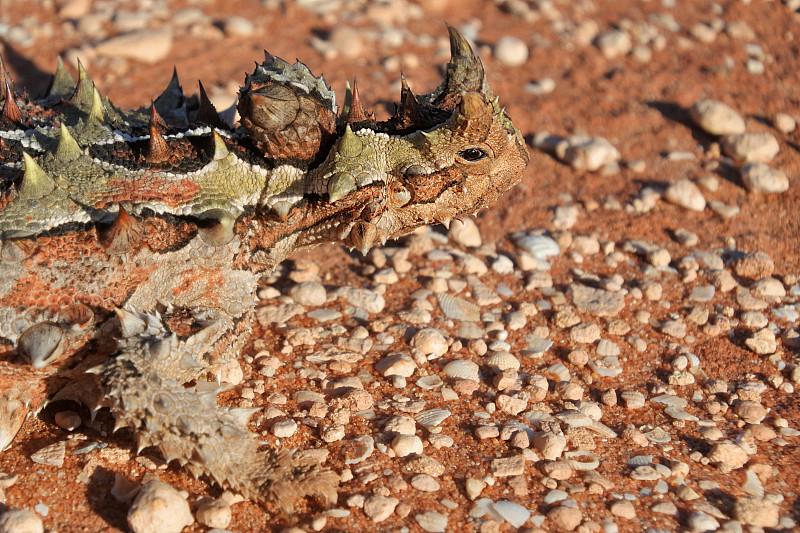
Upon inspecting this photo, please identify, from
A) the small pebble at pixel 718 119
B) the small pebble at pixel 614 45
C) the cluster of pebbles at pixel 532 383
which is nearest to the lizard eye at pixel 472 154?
the cluster of pebbles at pixel 532 383

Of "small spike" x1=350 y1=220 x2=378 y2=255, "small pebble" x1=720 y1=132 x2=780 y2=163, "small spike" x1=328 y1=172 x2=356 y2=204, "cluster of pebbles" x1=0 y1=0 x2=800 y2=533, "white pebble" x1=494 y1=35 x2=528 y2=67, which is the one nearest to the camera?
"cluster of pebbles" x1=0 y1=0 x2=800 y2=533

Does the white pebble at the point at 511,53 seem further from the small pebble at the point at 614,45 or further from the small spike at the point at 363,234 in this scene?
the small spike at the point at 363,234

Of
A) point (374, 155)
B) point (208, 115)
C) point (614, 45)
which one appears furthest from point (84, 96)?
point (614, 45)

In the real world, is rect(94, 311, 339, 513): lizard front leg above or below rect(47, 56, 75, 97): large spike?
below

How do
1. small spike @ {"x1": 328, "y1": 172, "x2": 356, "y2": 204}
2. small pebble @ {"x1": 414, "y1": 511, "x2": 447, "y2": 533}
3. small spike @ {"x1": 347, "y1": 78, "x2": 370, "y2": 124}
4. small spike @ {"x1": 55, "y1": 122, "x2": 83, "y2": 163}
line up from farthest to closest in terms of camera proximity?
small spike @ {"x1": 347, "y1": 78, "x2": 370, "y2": 124}
small spike @ {"x1": 328, "y1": 172, "x2": 356, "y2": 204}
small spike @ {"x1": 55, "y1": 122, "x2": 83, "y2": 163}
small pebble @ {"x1": 414, "y1": 511, "x2": 447, "y2": 533}

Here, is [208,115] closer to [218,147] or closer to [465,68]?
[218,147]

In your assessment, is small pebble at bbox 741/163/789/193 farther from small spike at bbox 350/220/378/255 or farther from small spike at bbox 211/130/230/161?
small spike at bbox 211/130/230/161

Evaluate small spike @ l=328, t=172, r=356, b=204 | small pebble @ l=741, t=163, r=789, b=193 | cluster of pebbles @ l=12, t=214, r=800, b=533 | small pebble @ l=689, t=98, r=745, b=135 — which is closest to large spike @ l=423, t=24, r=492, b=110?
small spike @ l=328, t=172, r=356, b=204

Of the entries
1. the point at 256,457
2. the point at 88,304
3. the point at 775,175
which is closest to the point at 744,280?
the point at 775,175

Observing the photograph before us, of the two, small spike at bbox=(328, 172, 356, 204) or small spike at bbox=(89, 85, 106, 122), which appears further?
small spike at bbox=(89, 85, 106, 122)
